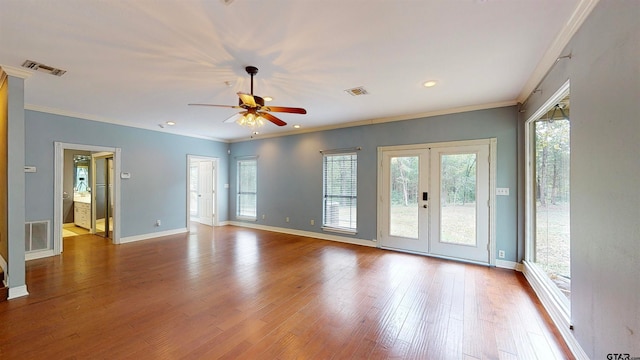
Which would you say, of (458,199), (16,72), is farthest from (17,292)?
(458,199)

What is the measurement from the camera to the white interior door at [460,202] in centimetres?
425

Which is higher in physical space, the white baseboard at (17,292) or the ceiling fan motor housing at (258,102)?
the ceiling fan motor housing at (258,102)

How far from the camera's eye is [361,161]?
551 centimetres

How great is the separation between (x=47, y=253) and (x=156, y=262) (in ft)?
6.99

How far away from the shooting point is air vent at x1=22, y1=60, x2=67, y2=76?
110 inches

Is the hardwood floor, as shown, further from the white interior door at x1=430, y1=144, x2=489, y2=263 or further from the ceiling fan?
the ceiling fan

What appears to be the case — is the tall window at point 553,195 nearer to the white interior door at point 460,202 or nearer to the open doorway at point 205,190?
the white interior door at point 460,202

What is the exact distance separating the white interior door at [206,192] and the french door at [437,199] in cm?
Result: 515

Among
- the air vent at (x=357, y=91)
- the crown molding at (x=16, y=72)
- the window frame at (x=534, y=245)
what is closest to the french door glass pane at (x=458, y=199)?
the window frame at (x=534, y=245)

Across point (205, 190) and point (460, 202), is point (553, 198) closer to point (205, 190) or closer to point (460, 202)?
point (460, 202)

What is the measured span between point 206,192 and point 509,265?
25.1 ft

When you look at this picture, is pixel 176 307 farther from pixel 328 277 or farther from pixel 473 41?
pixel 473 41

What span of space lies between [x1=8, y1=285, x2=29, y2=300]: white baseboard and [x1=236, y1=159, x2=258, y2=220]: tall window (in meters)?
4.63

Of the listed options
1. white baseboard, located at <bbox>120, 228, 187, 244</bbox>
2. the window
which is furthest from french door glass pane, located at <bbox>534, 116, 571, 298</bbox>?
white baseboard, located at <bbox>120, 228, 187, 244</bbox>
